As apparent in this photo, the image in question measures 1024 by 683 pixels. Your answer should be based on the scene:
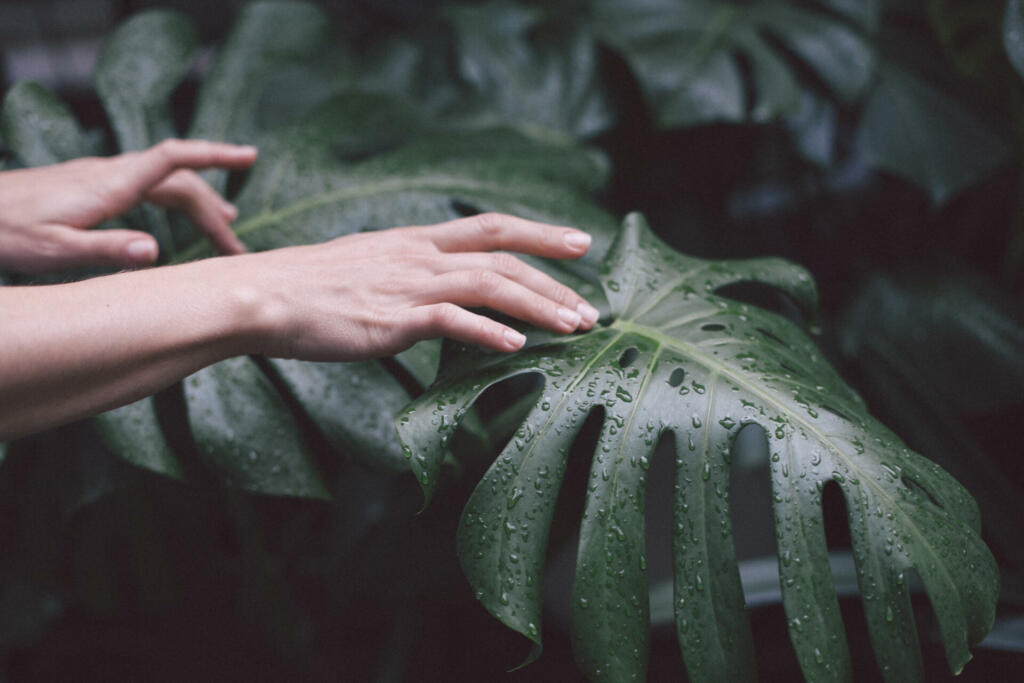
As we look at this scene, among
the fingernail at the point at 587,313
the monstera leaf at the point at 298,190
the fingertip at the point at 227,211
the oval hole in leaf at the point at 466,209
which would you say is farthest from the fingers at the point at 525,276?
the fingertip at the point at 227,211

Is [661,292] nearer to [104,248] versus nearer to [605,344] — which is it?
[605,344]

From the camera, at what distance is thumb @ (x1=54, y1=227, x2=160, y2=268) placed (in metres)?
0.79

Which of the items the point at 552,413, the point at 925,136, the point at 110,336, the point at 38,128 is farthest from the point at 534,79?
the point at 110,336

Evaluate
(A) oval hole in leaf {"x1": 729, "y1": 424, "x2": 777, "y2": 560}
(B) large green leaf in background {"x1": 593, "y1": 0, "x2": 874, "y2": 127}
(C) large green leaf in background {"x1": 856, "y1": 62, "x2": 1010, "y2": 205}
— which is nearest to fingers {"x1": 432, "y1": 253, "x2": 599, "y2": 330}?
(B) large green leaf in background {"x1": 593, "y1": 0, "x2": 874, "y2": 127}

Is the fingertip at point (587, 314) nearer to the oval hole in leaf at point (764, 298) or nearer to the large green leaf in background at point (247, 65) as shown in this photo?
the oval hole in leaf at point (764, 298)

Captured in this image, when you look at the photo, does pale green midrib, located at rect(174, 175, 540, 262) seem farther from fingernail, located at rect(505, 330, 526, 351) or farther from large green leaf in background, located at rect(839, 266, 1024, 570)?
large green leaf in background, located at rect(839, 266, 1024, 570)

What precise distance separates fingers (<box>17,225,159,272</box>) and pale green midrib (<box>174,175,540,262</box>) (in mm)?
171

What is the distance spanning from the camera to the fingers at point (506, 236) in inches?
28.6

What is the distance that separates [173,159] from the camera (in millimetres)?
898

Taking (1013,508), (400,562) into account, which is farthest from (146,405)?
(1013,508)

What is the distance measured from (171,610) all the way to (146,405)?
0.98 meters

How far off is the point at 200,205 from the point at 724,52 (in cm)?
92

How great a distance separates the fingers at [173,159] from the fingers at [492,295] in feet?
1.48

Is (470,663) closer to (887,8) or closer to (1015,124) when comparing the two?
(1015,124)
